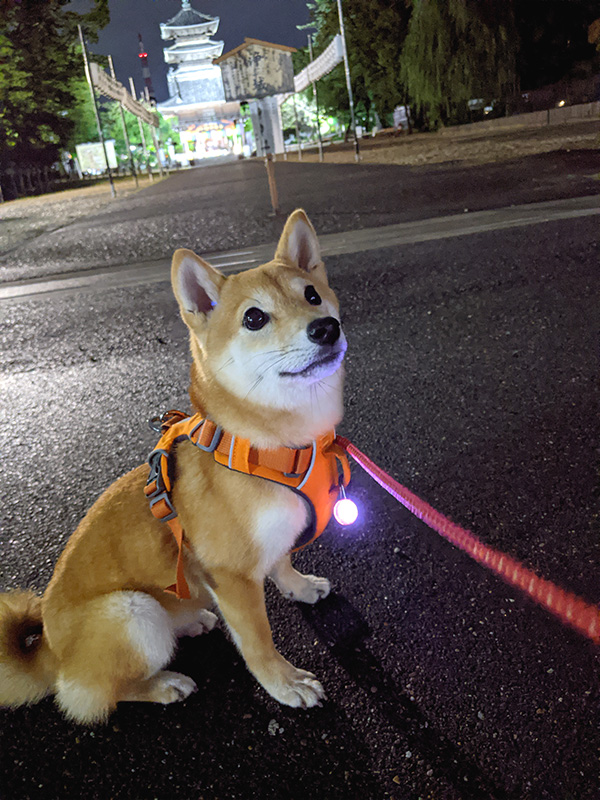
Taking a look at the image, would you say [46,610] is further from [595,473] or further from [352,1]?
[352,1]

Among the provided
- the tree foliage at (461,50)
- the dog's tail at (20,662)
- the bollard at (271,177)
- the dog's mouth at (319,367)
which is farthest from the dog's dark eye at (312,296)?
the tree foliage at (461,50)

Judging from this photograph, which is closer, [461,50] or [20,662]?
[20,662]

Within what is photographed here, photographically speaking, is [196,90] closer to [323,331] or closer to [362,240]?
[362,240]

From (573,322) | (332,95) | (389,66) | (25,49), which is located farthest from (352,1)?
(573,322)

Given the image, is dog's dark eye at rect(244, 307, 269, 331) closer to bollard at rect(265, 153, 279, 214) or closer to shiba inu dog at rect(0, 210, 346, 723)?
shiba inu dog at rect(0, 210, 346, 723)

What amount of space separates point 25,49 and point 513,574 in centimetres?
5309

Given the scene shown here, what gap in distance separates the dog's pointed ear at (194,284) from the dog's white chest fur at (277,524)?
2.44 ft

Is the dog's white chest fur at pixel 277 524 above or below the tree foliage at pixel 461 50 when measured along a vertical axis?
below

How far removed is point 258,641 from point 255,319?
1.18 m

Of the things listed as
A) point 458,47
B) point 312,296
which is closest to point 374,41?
point 458,47

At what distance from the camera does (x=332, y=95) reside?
56.2m

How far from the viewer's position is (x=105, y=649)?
6.20 ft

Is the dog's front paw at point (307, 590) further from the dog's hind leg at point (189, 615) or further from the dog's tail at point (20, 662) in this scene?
the dog's tail at point (20, 662)

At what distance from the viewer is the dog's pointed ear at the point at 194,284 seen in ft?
6.58
